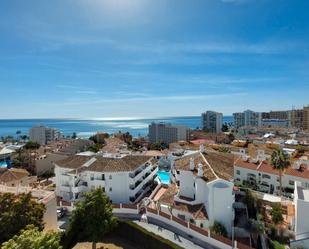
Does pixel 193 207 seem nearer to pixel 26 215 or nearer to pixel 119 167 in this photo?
pixel 119 167

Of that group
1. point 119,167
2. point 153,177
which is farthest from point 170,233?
point 153,177

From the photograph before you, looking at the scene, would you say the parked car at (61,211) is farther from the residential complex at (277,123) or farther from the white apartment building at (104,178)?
the residential complex at (277,123)

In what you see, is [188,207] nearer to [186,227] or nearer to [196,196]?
[196,196]

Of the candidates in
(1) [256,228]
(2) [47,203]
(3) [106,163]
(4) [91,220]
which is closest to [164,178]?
(3) [106,163]

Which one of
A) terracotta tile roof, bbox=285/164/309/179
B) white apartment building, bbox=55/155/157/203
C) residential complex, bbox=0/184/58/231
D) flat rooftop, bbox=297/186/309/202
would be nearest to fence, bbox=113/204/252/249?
white apartment building, bbox=55/155/157/203

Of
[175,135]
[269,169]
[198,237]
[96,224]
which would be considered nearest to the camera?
[96,224]

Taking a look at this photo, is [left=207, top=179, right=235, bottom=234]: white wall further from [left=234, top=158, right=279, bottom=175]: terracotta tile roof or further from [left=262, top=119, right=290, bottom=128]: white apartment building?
[left=262, top=119, right=290, bottom=128]: white apartment building
